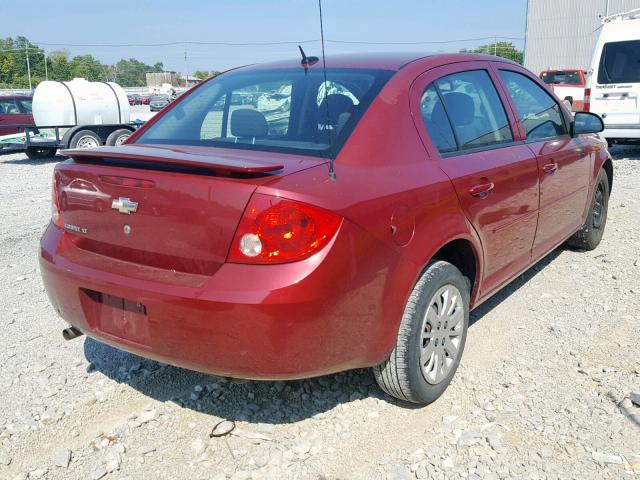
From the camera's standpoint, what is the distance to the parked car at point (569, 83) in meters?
20.0

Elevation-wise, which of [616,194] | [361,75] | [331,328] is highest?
[361,75]

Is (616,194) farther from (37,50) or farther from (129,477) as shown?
(37,50)

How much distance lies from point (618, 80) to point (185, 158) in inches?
436

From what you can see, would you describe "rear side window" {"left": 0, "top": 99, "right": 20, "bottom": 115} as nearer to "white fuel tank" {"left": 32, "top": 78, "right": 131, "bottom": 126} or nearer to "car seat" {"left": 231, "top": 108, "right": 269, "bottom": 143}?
"white fuel tank" {"left": 32, "top": 78, "right": 131, "bottom": 126}

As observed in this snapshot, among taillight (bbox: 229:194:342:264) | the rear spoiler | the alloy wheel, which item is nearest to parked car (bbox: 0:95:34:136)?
the rear spoiler

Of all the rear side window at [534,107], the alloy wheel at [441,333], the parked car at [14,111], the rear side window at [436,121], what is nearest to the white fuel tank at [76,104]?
the parked car at [14,111]

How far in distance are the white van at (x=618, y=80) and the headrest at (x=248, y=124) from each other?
390 inches

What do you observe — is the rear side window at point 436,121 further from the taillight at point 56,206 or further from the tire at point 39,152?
the tire at point 39,152

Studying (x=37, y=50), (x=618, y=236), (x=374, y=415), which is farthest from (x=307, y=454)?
(x=37, y=50)

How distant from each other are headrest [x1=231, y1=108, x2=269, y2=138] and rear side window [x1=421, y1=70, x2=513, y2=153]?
2.60 feet

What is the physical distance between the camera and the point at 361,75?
10.4 feet

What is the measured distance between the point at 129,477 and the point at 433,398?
144 cm

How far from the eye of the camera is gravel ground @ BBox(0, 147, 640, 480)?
2676 mm

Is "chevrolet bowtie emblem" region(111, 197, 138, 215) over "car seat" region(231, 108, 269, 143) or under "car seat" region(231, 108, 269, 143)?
under
